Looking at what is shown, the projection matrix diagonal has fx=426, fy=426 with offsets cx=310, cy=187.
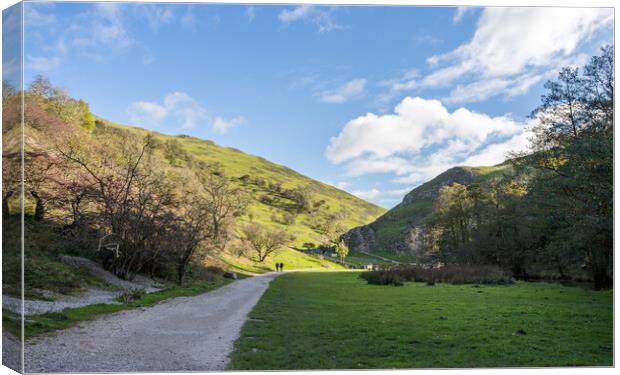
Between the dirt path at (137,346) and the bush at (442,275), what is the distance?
17.9 meters

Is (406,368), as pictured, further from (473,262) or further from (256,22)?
(473,262)

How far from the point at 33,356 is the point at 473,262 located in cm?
3816

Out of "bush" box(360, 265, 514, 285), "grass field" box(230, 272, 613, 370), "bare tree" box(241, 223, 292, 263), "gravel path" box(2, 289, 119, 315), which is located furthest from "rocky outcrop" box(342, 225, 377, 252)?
"gravel path" box(2, 289, 119, 315)

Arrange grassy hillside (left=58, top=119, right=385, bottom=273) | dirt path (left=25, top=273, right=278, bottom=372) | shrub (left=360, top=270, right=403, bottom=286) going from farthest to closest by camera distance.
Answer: grassy hillside (left=58, top=119, right=385, bottom=273)
shrub (left=360, top=270, right=403, bottom=286)
dirt path (left=25, top=273, right=278, bottom=372)

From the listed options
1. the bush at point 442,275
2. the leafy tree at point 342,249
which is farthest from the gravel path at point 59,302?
the bush at point 442,275

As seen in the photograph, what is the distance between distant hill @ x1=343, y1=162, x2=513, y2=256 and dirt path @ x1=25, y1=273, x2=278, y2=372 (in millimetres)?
9642

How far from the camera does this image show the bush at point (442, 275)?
3108cm

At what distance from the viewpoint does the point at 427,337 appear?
11703 millimetres

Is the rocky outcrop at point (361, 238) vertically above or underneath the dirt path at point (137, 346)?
above

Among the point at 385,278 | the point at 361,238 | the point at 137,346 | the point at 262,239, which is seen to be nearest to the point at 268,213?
the point at 262,239

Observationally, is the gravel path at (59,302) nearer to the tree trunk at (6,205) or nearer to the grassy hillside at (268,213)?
the tree trunk at (6,205)

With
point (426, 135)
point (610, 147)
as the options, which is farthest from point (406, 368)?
point (610, 147)

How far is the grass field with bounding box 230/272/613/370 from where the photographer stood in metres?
10.0

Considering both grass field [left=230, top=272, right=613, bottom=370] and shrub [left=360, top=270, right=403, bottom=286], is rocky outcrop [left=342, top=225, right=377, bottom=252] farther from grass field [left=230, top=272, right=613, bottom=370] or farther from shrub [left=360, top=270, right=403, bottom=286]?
grass field [left=230, top=272, right=613, bottom=370]
